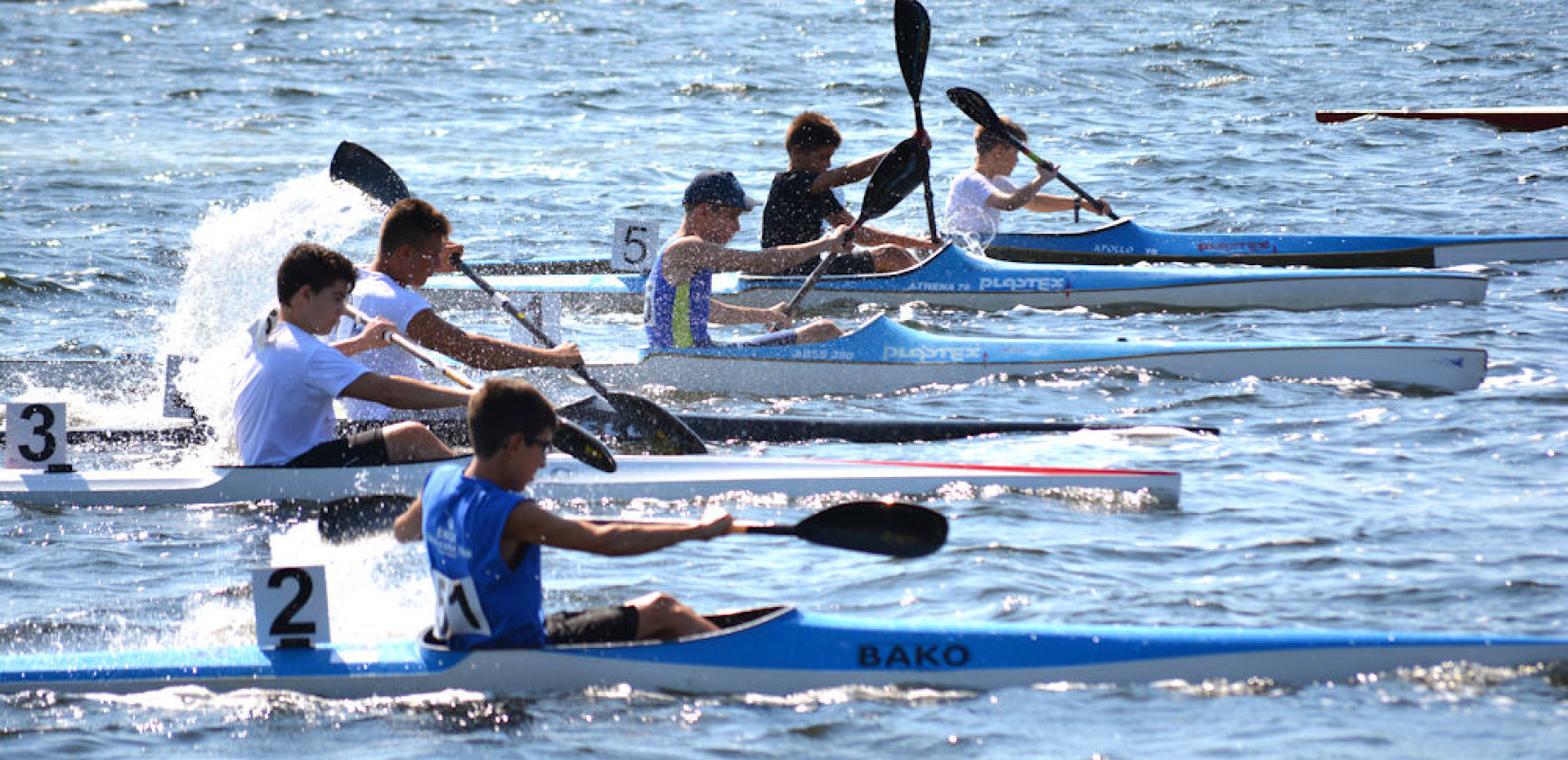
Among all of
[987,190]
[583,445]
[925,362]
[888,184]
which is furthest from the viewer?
[987,190]

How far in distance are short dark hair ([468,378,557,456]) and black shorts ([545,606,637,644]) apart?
662 mm

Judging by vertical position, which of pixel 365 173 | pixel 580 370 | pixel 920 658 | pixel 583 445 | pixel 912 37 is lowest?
pixel 920 658

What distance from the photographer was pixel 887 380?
9.35 metres

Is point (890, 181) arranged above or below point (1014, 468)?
above

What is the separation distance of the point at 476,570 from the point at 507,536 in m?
0.14

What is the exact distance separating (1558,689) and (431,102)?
19594 mm

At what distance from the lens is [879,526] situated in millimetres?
5363

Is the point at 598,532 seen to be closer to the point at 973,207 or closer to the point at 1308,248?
the point at 973,207

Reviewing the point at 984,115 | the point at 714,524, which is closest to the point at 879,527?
the point at 714,524

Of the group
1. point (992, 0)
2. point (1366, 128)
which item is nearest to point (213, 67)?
point (992, 0)

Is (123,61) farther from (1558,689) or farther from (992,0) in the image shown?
(1558,689)

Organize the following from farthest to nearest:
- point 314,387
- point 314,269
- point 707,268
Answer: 1. point 707,268
2. point 314,387
3. point 314,269

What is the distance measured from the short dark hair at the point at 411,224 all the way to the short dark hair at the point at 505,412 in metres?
2.69

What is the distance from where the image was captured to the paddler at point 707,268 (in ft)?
28.0
